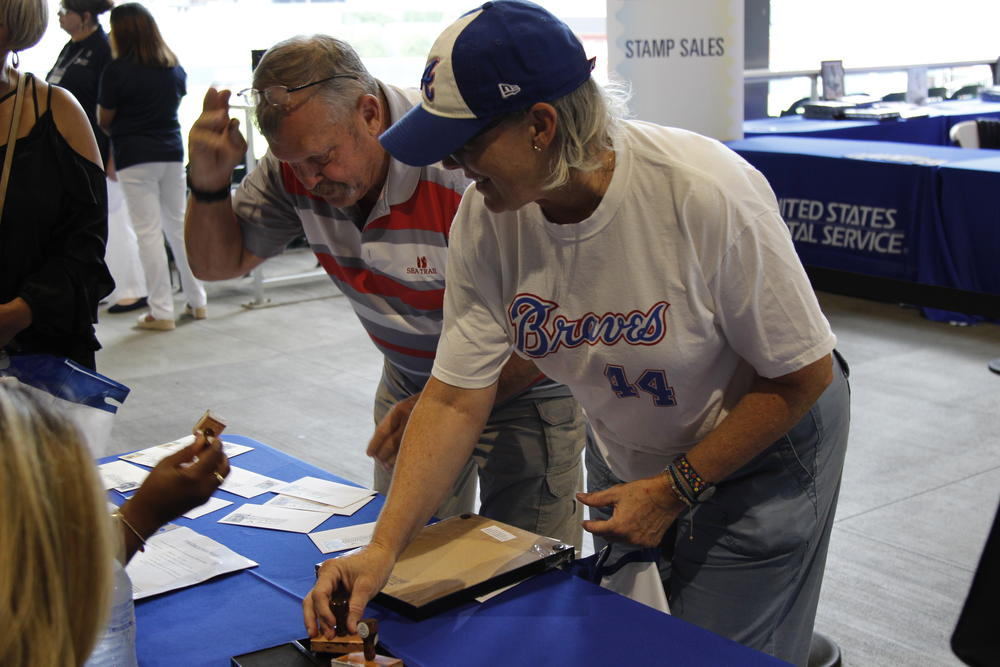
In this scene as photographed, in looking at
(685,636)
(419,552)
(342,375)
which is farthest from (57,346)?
(342,375)

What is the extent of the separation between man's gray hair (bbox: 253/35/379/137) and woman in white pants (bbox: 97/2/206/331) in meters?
3.89

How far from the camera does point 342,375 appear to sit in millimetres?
5023

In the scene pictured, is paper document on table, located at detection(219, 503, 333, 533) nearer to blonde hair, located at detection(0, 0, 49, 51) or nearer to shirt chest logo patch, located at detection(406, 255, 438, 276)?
shirt chest logo patch, located at detection(406, 255, 438, 276)

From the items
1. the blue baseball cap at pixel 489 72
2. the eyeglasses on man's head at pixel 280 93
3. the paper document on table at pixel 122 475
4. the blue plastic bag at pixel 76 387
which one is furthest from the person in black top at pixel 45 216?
the blue baseball cap at pixel 489 72

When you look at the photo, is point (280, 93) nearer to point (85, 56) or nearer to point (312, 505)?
point (312, 505)

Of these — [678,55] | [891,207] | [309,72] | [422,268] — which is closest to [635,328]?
[422,268]

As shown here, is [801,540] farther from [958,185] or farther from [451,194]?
[958,185]

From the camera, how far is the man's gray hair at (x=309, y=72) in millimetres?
1708

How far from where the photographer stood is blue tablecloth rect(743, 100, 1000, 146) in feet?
23.5

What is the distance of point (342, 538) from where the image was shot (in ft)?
5.69

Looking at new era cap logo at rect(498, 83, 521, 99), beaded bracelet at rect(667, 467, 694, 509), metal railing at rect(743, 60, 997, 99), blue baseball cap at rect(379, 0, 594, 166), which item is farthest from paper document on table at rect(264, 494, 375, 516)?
metal railing at rect(743, 60, 997, 99)

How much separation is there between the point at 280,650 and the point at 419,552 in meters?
0.31

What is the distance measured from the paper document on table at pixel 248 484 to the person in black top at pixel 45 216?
0.40m

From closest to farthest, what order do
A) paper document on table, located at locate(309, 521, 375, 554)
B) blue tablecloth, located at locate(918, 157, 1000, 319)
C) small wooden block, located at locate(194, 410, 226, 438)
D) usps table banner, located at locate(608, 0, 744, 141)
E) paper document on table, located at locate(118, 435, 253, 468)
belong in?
small wooden block, located at locate(194, 410, 226, 438)
paper document on table, located at locate(309, 521, 375, 554)
paper document on table, located at locate(118, 435, 253, 468)
blue tablecloth, located at locate(918, 157, 1000, 319)
usps table banner, located at locate(608, 0, 744, 141)
